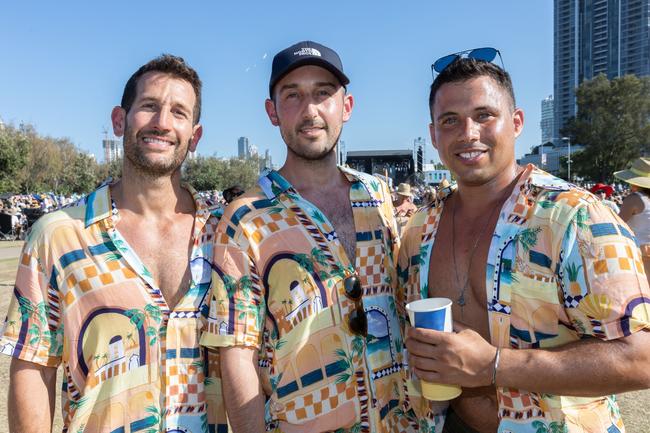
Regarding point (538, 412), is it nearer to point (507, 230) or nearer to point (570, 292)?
point (570, 292)

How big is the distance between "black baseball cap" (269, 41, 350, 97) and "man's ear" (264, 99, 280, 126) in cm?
14

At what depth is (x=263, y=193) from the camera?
2.51 meters

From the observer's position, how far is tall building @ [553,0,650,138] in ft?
264

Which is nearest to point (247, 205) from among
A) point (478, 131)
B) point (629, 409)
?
point (478, 131)

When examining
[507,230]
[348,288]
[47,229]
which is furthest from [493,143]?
[47,229]

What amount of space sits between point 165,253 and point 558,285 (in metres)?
A: 1.76

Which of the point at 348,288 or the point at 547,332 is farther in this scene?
the point at 348,288

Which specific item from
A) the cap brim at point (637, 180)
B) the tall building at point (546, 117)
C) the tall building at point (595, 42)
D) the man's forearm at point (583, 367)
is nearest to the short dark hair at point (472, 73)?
the man's forearm at point (583, 367)

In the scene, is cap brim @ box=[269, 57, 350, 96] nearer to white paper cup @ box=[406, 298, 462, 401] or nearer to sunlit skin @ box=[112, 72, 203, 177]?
sunlit skin @ box=[112, 72, 203, 177]

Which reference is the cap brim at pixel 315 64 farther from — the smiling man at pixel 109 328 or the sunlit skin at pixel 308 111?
the smiling man at pixel 109 328

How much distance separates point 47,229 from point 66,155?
65.7 m

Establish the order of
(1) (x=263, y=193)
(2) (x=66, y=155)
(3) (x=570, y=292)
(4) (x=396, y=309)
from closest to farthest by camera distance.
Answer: (3) (x=570, y=292) → (1) (x=263, y=193) → (4) (x=396, y=309) → (2) (x=66, y=155)

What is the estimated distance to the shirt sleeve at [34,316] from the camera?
2193 mm

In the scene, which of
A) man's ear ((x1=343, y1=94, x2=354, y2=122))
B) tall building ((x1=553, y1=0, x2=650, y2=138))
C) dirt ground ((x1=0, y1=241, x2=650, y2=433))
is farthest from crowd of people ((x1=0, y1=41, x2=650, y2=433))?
tall building ((x1=553, y1=0, x2=650, y2=138))
